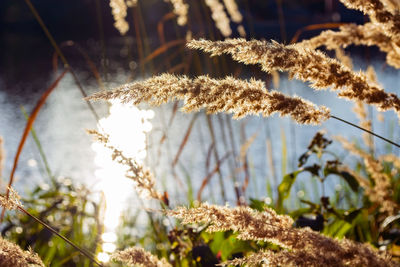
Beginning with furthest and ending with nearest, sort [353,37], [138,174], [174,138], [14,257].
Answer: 1. [174,138]
2. [353,37]
3. [138,174]
4. [14,257]

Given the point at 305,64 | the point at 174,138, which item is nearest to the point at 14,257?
the point at 305,64

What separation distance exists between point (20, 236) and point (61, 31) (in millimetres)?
24741

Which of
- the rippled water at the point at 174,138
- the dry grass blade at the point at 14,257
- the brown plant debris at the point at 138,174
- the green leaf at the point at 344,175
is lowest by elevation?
the rippled water at the point at 174,138

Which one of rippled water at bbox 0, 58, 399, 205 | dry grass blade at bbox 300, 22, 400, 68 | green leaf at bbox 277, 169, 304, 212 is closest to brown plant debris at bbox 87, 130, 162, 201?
green leaf at bbox 277, 169, 304, 212

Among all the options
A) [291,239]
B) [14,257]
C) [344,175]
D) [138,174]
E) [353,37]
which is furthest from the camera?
[344,175]

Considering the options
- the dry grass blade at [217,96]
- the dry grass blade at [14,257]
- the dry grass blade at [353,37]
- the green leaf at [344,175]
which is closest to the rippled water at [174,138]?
the green leaf at [344,175]

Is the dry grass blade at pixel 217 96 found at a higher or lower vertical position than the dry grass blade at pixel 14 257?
higher

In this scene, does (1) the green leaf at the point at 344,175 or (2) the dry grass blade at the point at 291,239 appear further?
(1) the green leaf at the point at 344,175

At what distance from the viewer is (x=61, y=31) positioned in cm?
2573

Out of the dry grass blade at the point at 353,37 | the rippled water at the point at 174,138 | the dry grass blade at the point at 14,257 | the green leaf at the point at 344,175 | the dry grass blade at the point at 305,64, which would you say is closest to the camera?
the dry grass blade at the point at 14,257

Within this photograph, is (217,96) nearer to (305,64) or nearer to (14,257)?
(305,64)

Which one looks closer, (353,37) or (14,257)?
(14,257)

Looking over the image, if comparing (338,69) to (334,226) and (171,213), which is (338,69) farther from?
(334,226)

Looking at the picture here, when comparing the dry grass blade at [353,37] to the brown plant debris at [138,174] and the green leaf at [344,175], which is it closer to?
the green leaf at [344,175]
